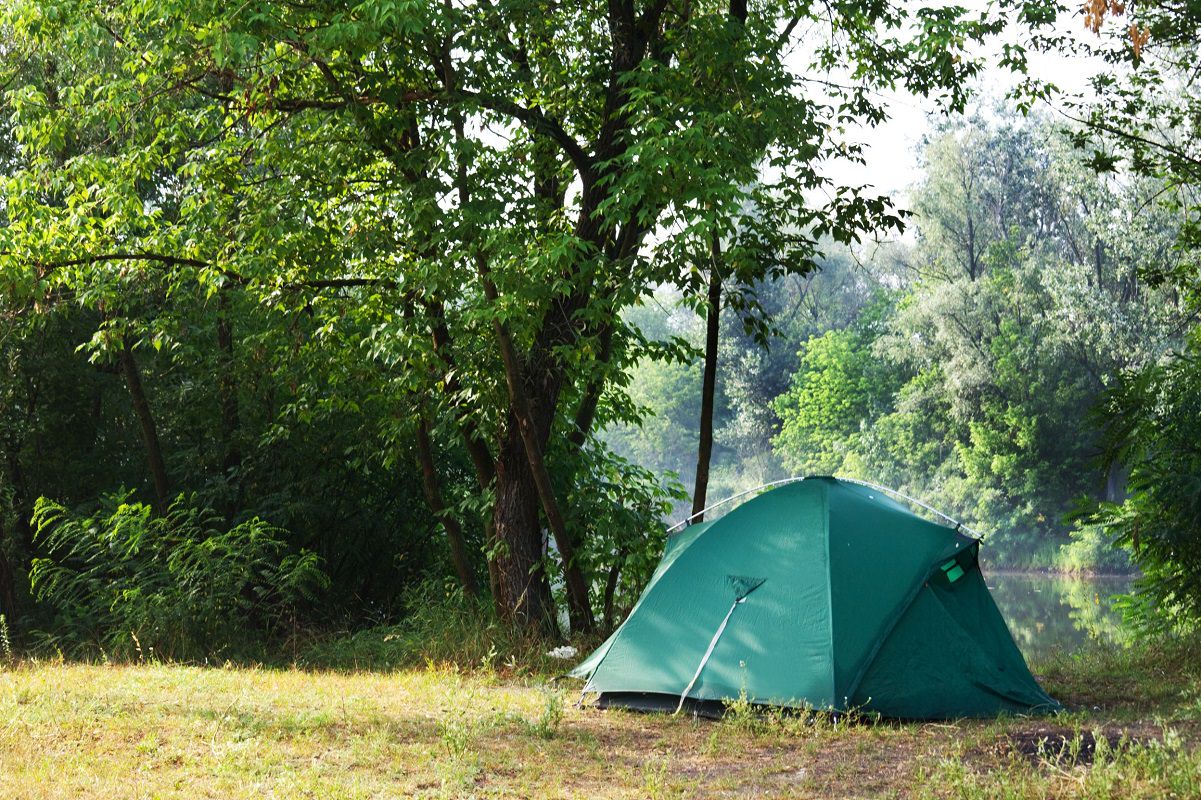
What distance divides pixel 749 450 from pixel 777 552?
46.2 meters

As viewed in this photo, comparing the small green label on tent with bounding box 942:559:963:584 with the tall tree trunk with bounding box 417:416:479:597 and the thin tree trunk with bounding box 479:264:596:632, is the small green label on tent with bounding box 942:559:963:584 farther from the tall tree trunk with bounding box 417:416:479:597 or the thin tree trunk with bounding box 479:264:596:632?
the tall tree trunk with bounding box 417:416:479:597

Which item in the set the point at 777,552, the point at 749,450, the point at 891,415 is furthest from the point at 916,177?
the point at 777,552

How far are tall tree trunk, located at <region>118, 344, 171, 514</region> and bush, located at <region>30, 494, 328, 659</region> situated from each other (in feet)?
3.41

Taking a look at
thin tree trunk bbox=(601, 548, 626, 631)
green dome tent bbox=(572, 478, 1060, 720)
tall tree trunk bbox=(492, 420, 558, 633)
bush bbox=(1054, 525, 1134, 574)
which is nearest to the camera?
green dome tent bbox=(572, 478, 1060, 720)

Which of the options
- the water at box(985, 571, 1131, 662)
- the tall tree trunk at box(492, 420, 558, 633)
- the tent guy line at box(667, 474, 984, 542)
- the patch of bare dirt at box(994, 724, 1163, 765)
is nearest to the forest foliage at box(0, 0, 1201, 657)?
the tall tree trunk at box(492, 420, 558, 633)

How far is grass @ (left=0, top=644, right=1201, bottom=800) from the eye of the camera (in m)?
4.93

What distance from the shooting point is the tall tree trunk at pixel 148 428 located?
1218 cm

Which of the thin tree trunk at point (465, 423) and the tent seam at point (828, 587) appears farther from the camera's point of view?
the thin tree trunk at point (465, 423)

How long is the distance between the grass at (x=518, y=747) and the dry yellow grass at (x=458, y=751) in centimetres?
2

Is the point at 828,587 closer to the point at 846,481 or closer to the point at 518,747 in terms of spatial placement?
the point at 846,481

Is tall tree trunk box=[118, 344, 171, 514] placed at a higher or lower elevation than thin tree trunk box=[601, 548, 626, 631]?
higher

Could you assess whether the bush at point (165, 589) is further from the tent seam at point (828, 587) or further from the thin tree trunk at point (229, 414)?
the tent seam at point (828, 587)

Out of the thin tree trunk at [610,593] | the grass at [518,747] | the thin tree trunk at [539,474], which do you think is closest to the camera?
the grass at [518,747]

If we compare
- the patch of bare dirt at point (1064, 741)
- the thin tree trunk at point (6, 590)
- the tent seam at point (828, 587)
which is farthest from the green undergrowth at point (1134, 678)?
the thin tree trunk at point (6, 590)
